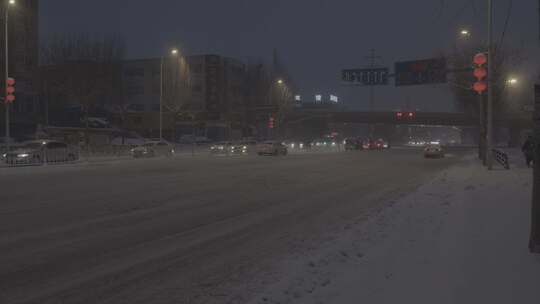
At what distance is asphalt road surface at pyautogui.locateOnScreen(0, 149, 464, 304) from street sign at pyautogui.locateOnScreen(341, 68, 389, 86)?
24411mm

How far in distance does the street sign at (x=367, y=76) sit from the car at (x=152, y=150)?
1684cm

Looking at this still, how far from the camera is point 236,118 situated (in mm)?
88875

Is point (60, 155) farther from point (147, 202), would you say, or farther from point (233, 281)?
point (233, 281)

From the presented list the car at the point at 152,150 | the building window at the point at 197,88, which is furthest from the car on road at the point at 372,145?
the car at the point at 152,150

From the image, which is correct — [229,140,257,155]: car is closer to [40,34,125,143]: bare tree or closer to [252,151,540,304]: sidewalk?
[40,34,125,143]: bare tree

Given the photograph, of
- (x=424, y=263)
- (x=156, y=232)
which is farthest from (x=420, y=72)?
(x=424, y=263)

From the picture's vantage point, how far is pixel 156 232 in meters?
10.9

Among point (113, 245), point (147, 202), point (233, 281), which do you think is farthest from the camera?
point (147, 202)

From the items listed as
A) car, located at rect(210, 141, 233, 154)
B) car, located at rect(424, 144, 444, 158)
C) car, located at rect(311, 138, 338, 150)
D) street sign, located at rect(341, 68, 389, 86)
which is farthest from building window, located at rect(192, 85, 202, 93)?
car, located at rect(424, 144, 444, 158)

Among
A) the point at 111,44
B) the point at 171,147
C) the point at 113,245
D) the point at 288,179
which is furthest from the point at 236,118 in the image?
the point at 113,245

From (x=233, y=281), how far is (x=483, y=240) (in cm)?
458

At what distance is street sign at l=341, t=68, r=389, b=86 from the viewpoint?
44562 millimetres

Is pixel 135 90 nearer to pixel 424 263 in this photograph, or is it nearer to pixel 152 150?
pixel 152 150

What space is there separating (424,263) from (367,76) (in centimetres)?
3897
